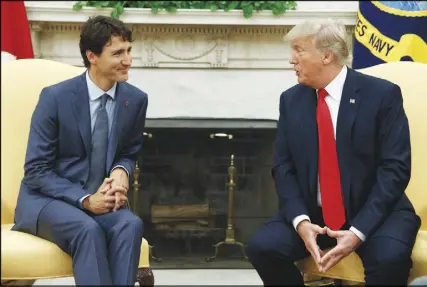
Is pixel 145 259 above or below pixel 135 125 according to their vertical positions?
below

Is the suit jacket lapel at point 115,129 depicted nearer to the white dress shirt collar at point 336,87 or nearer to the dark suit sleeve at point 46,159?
the dark suit sleeve at point 46,159

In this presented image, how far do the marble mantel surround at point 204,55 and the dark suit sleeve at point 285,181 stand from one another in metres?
1.52

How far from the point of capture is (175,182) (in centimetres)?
364

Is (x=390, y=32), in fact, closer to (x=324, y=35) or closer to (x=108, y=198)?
(x=324, y=35)

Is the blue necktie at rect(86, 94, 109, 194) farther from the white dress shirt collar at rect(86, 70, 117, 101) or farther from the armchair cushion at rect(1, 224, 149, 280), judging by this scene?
the armchair cushion at rect(1, 224, 149, 280)

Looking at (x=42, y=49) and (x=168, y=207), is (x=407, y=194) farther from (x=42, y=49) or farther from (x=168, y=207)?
(x=42, y=49)

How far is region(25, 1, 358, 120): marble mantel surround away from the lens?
3.55 meters

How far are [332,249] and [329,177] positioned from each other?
0.25 m

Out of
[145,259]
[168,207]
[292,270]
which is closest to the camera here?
[292,270]

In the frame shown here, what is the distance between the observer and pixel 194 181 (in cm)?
364

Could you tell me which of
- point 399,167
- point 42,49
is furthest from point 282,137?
point 42,49

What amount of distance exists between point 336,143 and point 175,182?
5.74ft

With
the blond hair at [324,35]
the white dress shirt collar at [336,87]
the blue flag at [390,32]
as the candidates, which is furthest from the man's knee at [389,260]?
the blue flag at [390,32]

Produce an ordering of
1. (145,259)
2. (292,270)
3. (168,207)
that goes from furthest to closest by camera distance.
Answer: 1. (168,207)
2. (145,259)
3. (292,270)
